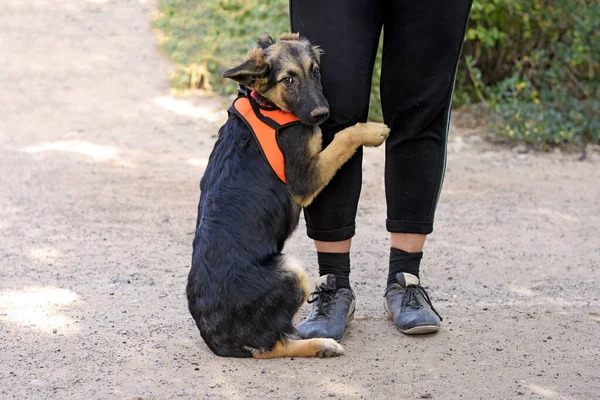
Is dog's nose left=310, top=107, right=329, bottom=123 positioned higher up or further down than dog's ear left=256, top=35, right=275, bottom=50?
further down

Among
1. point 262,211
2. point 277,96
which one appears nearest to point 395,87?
point 277,96

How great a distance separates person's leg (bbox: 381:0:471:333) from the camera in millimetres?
3738

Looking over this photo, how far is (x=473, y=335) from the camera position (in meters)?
3.96

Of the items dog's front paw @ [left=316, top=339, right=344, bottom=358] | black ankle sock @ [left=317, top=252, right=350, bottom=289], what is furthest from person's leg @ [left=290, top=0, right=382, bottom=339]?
dog's front paw @ [left=316, top=339, right=344, bottom=358]

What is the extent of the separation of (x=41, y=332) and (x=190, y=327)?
700mm

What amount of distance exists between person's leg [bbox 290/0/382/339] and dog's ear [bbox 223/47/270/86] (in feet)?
0.76

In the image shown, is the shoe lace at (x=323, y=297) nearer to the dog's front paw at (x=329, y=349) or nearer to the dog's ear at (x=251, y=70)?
the dog's front paw at (x=329, y=349)

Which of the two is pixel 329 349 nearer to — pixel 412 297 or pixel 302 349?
pixel 302 349

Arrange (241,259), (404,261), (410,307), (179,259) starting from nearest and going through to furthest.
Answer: (241,259) < (410,307) < (404,261) < (179,259)

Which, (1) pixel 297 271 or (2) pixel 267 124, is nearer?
(1) pixel 297 271

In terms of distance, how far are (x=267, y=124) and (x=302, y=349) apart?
1014mm

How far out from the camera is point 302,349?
144 inches

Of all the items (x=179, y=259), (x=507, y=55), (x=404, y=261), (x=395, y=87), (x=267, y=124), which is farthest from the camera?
(x=507, y=55)

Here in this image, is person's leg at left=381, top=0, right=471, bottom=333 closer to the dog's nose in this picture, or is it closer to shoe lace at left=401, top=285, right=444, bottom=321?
shoe lace at left=401, top=285, right=444, bottom=321
